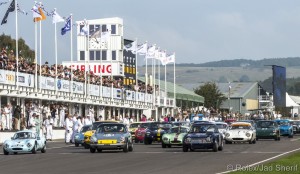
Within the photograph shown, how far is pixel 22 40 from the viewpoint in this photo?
13112 cm

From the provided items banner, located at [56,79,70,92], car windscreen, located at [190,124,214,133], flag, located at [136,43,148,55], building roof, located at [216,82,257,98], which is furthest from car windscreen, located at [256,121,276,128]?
building roof, located at [216,82,257,98]

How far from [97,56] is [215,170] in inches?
3179

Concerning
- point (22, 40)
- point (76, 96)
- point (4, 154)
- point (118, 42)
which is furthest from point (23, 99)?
point (22, 40)

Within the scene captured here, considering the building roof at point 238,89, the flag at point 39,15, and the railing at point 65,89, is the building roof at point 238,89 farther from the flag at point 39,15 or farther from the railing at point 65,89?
the flag at point 39,15

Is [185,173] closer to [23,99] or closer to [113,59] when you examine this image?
[23,99]

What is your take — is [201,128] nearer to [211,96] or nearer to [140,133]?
[140,133]

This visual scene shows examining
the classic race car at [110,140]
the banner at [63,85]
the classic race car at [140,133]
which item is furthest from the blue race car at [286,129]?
the classic race car at [110,140]

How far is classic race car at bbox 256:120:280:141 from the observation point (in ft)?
202

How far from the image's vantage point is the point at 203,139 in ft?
140

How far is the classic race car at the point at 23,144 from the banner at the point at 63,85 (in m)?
24.3

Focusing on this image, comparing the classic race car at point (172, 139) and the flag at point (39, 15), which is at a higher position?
the flag at point (39, 15)

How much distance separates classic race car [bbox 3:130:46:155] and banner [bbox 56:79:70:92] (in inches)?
957

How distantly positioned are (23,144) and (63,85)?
26851 millimetres

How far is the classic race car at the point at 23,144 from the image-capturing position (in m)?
42.1
